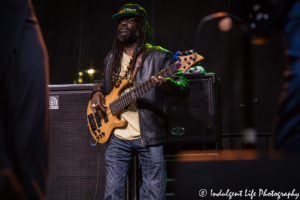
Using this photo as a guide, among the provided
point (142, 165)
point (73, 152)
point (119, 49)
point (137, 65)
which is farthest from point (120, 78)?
point (73, 152)

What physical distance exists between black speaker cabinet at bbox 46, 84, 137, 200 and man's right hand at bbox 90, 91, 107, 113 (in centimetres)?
33

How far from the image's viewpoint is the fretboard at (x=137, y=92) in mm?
2393

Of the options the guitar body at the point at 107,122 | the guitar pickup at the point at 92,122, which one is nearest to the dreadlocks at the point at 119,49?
the guitar body at the point at 107,122

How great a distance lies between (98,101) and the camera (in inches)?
102

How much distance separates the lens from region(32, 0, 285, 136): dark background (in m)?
4.10

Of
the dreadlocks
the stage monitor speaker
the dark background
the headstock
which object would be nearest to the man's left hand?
the headstock

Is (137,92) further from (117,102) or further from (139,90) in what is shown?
(117,102)

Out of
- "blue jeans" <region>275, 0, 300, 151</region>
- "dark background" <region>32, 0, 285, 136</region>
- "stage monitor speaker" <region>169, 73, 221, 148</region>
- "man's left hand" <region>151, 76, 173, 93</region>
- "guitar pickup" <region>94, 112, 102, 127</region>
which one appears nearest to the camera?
"blue jeans" <region>275, 0, 300, 151</region>

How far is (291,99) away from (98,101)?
2077 mm

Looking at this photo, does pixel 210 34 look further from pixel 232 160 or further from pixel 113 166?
pixel 232 160

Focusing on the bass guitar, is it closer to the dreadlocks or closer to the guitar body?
the guitar body

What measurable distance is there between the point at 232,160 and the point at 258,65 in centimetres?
360

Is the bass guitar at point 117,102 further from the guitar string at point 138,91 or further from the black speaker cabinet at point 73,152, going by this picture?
the black speaker cabinet at point 73,152

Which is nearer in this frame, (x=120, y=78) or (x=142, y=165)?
(x=142, y=165)
